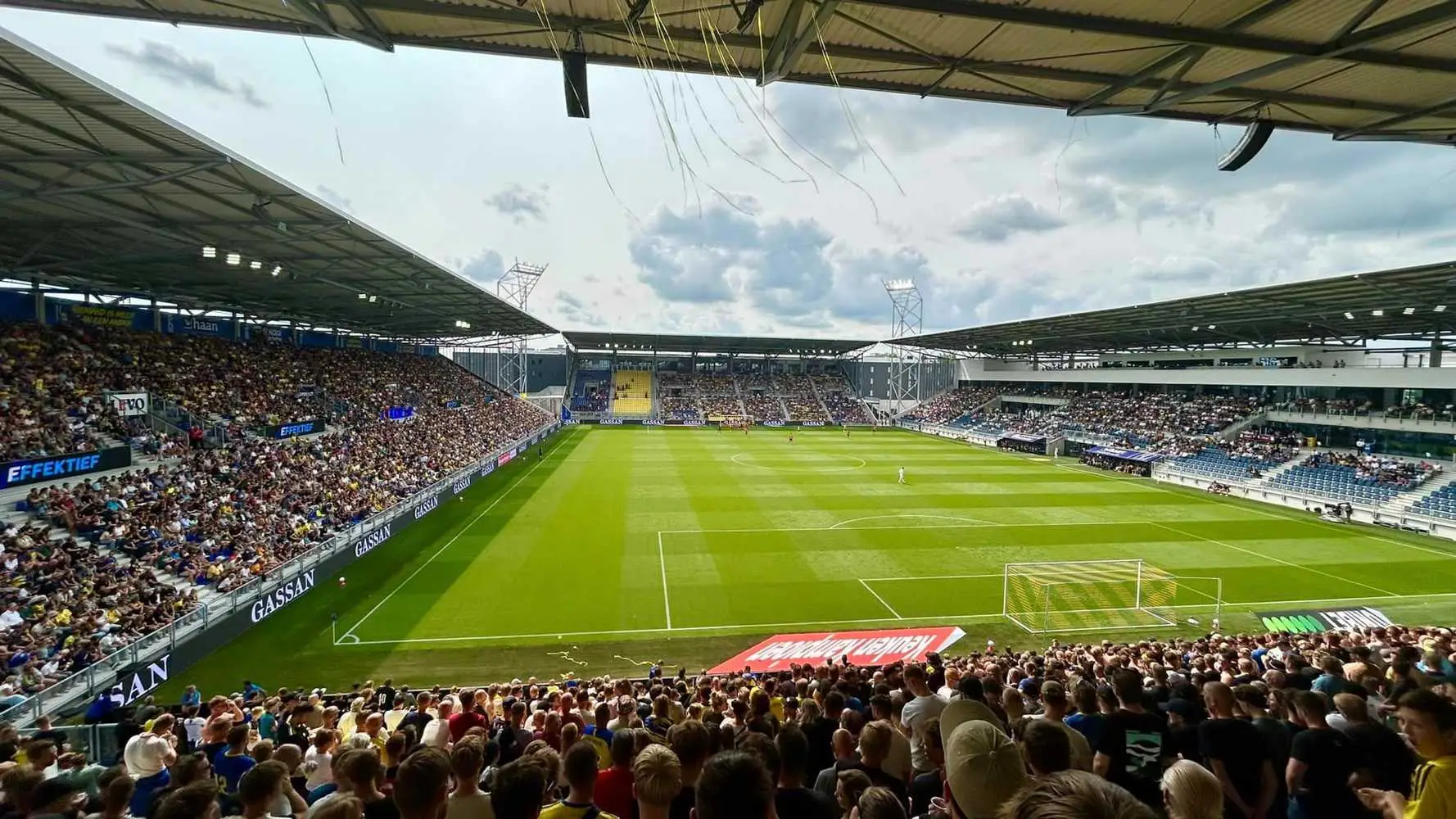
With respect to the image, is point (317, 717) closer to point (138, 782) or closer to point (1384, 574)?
point (138, 782)

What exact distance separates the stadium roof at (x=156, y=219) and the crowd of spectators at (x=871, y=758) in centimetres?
982

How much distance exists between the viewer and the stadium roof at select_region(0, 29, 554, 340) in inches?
418

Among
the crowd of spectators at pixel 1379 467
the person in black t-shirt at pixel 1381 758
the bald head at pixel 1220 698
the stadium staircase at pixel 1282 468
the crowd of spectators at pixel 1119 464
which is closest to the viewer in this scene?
the person in black t-shirt at pixel 1381 758

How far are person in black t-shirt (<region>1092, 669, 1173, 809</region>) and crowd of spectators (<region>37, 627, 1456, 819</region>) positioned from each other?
0.04ft

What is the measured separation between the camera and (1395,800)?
332 centimetres

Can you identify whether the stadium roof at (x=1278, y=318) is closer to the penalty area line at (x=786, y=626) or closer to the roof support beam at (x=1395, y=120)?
the penalty area line at (x=786, y=626)

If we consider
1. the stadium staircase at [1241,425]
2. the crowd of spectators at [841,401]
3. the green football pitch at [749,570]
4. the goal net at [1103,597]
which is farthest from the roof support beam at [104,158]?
the crowd of spectators at [841,401]

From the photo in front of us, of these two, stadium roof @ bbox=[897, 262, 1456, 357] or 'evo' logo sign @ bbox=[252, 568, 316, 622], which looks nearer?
'evo' logo sign @ bbox=[252, 568, 316, 622]

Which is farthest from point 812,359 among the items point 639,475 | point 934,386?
point 639,475

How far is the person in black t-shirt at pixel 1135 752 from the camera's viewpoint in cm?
411

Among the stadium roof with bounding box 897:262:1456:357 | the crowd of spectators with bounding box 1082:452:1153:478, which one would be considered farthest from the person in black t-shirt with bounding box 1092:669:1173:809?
the crowd of spectators with bounding box 1082:452:1153:478

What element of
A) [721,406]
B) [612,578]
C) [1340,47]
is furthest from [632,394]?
[1340,47]

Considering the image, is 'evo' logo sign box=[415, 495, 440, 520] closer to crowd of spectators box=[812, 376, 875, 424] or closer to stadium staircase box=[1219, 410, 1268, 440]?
stadium staircase box=[1219, 410, 1268, 440]

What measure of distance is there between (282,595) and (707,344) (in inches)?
2359
